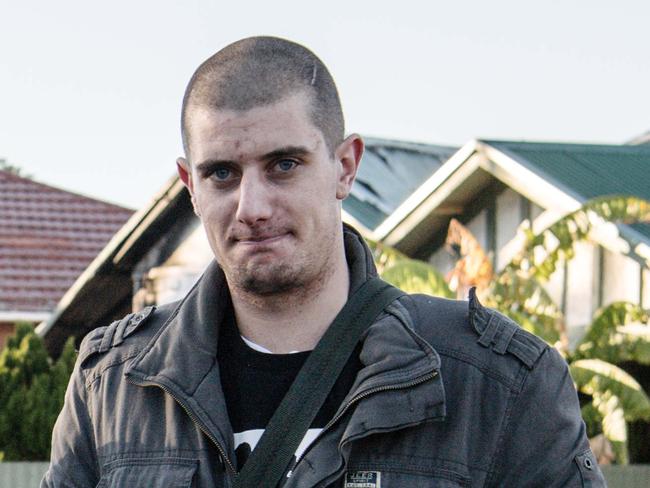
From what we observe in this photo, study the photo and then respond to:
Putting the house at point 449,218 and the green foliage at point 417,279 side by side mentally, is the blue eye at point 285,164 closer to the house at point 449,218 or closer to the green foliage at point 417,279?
the green foliage at point 417,279

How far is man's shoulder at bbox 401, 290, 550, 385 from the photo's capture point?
3.12 metres

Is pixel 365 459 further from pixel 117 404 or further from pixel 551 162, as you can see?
pixel 551 162

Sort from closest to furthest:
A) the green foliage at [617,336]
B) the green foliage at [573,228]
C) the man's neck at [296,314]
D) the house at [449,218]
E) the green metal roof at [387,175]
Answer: the man's neck at [296,314] < the green foliage at [573,228] < the green foliage at [617,336] < the house at [449,218] < the green metal roof at [387,175]

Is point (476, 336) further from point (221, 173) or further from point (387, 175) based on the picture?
point (387, 175)

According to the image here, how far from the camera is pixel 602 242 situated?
15.4m

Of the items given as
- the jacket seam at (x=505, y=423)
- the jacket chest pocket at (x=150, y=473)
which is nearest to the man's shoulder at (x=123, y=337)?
the jacket chest pocket at (x=150, y=473)

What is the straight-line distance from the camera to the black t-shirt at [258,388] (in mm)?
3176

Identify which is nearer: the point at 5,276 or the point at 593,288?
the point at 593,288

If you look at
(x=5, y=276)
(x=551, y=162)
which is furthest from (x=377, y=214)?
(x=5, y=276)

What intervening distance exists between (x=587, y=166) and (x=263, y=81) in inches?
597

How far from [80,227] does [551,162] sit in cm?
1052

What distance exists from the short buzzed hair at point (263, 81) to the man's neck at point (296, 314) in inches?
13.0

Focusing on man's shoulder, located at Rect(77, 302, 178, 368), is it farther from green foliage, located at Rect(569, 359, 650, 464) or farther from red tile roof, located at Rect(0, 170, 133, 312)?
red tile roof, located at Rect(0, 170, 133, 312)

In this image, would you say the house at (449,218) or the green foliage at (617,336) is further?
the house at (449,218)
